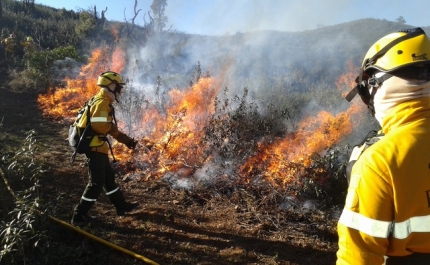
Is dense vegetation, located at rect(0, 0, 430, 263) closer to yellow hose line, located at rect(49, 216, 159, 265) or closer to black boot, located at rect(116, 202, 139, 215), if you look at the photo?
yellow hose line, located at rect(49, 216, 159, 265)

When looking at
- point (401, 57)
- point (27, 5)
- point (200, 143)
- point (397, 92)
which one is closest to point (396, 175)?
point (397, 92)

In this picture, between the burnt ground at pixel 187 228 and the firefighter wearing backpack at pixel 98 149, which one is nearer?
the burnt ground at pixel 187 228

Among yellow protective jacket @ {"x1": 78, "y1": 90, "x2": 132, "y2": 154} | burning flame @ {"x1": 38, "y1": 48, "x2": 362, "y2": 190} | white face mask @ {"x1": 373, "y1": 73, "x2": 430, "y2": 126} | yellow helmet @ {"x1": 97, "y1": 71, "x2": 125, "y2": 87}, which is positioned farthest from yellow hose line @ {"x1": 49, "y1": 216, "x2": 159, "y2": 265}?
white face mask @ {"x1": 373, "y1": 73, "x2": 430, "y2": 126}

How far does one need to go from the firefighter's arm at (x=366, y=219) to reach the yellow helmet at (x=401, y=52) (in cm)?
53

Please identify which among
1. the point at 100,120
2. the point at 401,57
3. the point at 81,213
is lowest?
A: the point at 81,213

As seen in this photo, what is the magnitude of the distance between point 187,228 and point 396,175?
3894 mm

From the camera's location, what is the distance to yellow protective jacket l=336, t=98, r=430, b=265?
1.39m

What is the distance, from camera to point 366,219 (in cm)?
144

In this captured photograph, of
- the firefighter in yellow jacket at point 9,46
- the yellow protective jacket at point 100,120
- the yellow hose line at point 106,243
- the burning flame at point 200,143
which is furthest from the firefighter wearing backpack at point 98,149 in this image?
the firefighter in yellow jacket at point 9,46

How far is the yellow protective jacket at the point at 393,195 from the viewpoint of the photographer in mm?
1395

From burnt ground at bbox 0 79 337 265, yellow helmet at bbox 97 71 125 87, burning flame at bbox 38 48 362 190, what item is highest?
yellow helmet at bbox 97 71 125 87

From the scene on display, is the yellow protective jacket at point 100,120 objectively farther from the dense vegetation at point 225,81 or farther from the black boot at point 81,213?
the dense vegetation at point 225,81

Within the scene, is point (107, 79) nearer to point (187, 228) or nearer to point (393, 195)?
point (187, 228)

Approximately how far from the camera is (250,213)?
5270 mm
